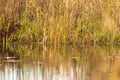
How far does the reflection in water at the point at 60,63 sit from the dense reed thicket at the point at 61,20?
0.58 metres

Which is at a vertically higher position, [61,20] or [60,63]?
[61,20]

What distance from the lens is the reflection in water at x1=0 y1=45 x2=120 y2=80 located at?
9930 millimetres

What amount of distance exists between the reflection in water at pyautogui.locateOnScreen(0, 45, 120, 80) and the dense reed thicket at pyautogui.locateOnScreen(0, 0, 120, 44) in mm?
580

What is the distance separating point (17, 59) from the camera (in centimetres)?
1244

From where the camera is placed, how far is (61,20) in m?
15.7

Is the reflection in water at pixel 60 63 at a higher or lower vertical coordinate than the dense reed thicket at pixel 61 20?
lower

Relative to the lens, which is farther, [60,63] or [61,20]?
[61,20]

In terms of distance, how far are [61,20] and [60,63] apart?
4.16m

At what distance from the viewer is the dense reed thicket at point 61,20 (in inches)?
621

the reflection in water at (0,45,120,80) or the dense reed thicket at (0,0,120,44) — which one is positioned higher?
the dense reed thicket at (0,0,120,44)

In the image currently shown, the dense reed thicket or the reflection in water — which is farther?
the dense reed thicket

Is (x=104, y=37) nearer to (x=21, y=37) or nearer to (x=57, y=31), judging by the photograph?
(x=57, y=31)

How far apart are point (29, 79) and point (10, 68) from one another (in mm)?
1497

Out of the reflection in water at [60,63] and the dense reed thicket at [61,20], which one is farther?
the dense reed thicket at [61,20]
